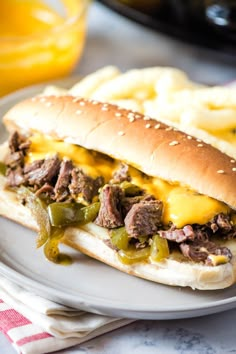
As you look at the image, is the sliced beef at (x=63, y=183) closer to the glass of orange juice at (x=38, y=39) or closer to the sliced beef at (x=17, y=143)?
A: the sliced beef at (x=17, y=143)

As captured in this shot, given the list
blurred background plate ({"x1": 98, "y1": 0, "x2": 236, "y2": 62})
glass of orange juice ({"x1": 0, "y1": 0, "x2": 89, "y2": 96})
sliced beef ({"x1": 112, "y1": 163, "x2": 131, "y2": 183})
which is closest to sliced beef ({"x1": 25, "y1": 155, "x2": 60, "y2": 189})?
sliced beef ({"x1": 112, "y1": 163, "x2": 131, "y2": 183})

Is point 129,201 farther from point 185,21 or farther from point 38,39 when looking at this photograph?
point 185,21

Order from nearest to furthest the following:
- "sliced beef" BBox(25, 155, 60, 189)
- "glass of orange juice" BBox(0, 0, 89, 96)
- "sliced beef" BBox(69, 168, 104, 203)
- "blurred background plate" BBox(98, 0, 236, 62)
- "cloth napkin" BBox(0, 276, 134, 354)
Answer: "cloth napkin" BBox(0, 276, 134, 354) < "sliced beef" BBox(69, 168, 104, 203) < "sliced beef" BBox(25, 155, 60, 189) < "glass of orange juice" BBox(0, 0, 89, 96) < "blurred background plate" BBox(98, 0, 236, 62)

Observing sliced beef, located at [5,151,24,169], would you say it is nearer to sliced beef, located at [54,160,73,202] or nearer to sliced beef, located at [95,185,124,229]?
→ sliced beef, located at [54,160,73,202]

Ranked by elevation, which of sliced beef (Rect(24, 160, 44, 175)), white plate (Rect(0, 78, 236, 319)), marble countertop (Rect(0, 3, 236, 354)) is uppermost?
sliced beef (Rect(24, 160, 44, 175))

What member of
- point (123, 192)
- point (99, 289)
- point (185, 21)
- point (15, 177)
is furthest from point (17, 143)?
point (185, 21)

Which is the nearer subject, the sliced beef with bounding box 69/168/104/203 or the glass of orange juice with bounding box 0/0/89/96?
the sliced beef with bounding box 69/168/104/203

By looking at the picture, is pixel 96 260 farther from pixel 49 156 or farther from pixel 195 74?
pixel 195 74

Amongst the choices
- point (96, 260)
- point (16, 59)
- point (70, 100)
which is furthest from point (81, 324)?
point (16, 59)
